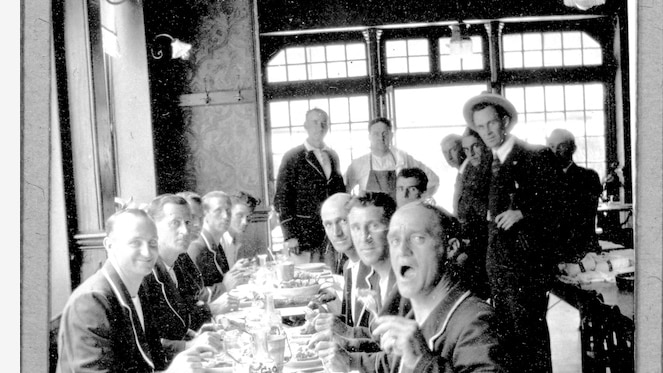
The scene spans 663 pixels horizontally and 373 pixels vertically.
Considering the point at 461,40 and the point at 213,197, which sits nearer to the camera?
the point at 461,40

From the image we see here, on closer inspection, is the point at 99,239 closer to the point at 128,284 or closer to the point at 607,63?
the point at 128,284

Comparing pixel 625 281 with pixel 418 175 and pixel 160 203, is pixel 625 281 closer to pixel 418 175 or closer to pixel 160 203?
pixel 418 175

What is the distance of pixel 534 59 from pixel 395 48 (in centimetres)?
47

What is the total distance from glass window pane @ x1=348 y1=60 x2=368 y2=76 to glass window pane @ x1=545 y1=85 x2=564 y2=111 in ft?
1.83

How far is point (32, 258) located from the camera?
4.67ft

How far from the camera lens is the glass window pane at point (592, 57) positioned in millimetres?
1579

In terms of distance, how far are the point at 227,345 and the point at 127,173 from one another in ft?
2.16

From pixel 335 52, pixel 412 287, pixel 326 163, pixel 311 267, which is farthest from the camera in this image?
pixel 311 267

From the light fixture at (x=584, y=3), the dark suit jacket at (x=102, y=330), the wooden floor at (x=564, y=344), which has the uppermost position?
the light fixture at (x=584, y=3)

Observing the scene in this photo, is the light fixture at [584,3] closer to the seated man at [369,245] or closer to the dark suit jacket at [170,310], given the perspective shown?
the seated man at [369,245]

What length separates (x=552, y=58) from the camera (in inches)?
69.2

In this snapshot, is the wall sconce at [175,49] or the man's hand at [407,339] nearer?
the man's hand at [407,339]

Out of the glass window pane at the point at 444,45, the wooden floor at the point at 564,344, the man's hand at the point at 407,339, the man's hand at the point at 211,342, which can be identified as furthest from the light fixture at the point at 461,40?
the man's hand at the point at 211,342

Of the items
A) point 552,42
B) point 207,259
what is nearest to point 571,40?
point 552,42
